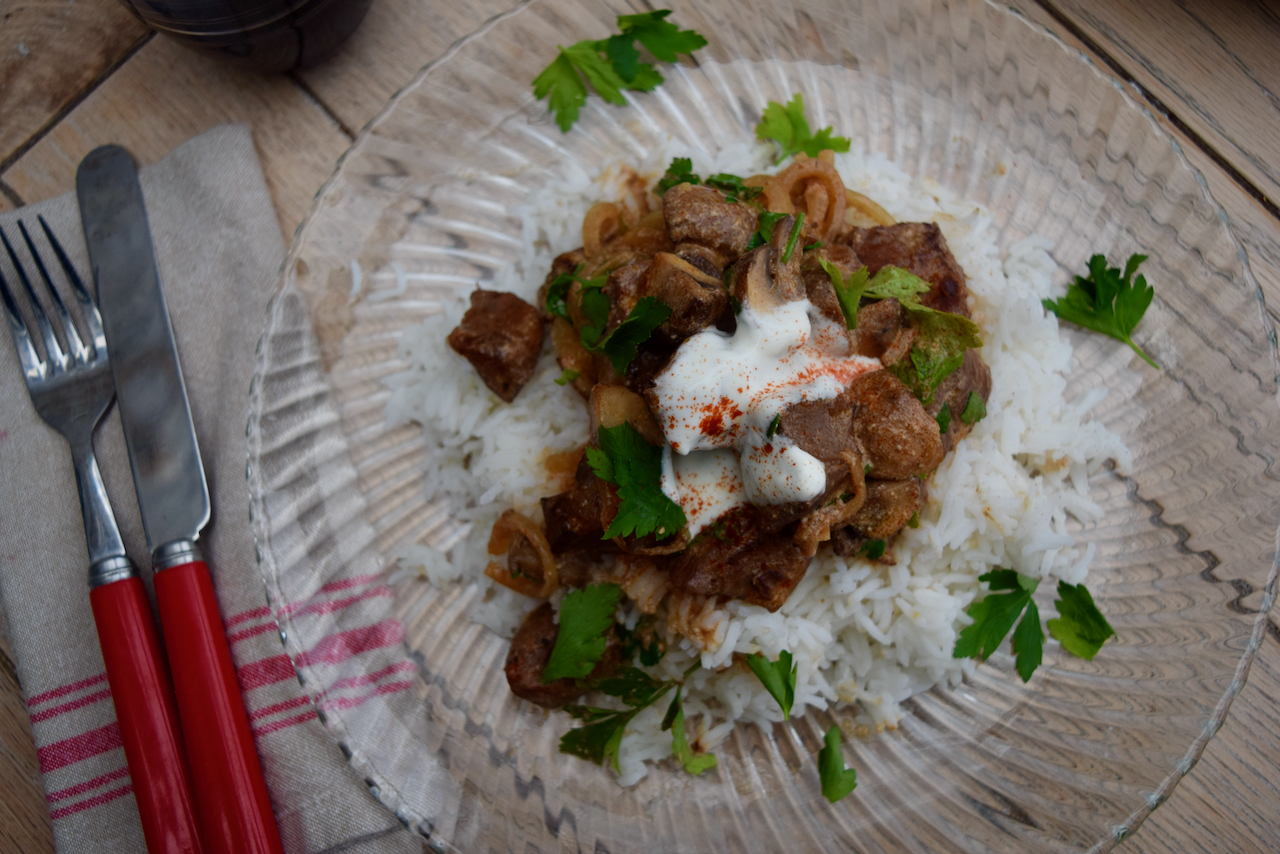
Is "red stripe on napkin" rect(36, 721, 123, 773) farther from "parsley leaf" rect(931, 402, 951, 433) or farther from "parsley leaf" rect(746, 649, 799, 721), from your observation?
A: "parsley leaf" rect(931, 402, 951, 433)

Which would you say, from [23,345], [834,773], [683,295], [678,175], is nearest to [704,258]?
[683,295]

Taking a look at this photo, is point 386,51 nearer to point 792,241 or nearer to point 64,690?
point 792,241

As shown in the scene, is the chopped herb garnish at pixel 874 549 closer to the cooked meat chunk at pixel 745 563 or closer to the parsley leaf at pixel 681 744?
the cooked meat chunk at pixel 745 563

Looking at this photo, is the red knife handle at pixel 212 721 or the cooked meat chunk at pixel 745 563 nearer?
the cooked meat chunk at pixel 745 563

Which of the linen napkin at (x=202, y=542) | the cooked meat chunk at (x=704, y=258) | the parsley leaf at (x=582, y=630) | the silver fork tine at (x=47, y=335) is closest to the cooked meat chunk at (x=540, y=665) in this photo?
the parsley leaf at (x=582, y=630)

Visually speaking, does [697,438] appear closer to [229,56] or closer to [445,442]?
[445,442]
